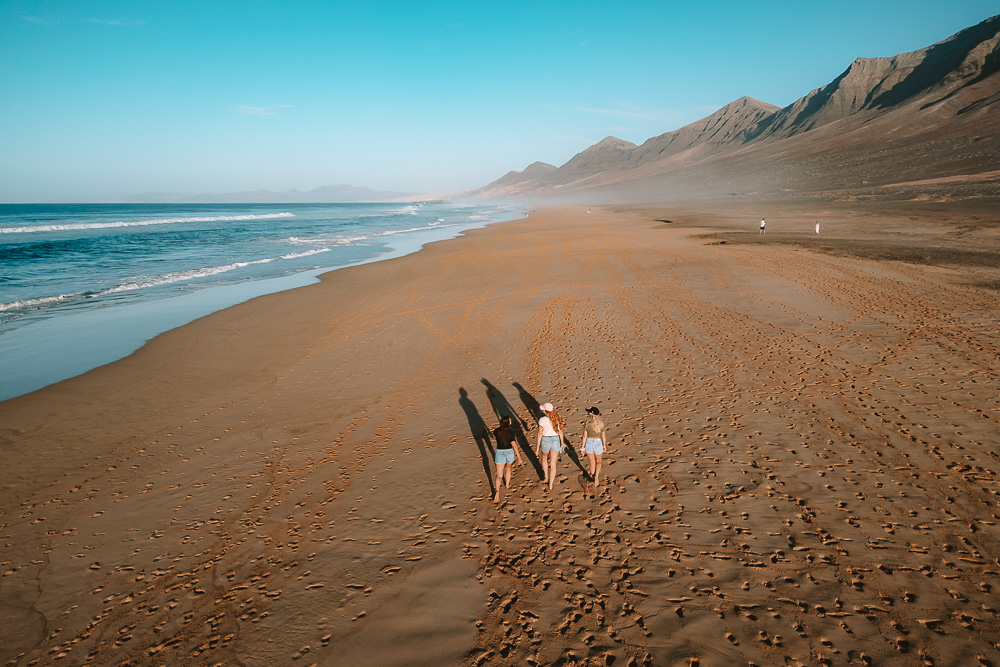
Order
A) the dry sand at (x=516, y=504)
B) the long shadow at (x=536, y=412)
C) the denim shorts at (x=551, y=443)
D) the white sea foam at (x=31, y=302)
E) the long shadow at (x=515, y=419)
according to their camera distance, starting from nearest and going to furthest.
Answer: the dry sand at (x=516, y=504) < the denim shorts at (x=551, y=443) < the long shadow at (x=536, y=412) < the long shadow at (x=515, y=419) < the white sea foam at (x=31, y=302)

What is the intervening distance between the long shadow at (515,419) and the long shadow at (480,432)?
0.47m

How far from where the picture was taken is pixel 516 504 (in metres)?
7.43

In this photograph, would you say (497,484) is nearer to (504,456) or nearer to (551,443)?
(504,456)

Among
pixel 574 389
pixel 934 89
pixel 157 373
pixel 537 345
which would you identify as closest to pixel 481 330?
pixel 537 345

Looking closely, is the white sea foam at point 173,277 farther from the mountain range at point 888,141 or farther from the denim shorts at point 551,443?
the mountain range at point 888,141

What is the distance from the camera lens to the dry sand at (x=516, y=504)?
5.21 meters

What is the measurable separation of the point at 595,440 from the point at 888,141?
126901 mm

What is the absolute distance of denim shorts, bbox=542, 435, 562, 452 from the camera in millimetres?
7328

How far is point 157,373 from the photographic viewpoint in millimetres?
12836

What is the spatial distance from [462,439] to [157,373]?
9985 mm

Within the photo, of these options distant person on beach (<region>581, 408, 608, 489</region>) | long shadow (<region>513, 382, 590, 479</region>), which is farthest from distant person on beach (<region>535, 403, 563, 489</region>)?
long shadow (<region>513, 382, 590, 479</region>)

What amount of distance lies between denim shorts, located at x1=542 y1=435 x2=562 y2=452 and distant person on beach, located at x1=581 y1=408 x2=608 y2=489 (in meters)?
0.46

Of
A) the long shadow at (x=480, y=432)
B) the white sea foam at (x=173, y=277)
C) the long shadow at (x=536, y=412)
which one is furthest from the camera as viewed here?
the white sea foam at (x=173, y=277)

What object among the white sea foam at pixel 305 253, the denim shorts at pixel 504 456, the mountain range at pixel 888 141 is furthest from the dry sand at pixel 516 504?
the mountain range at pixel 888 141
